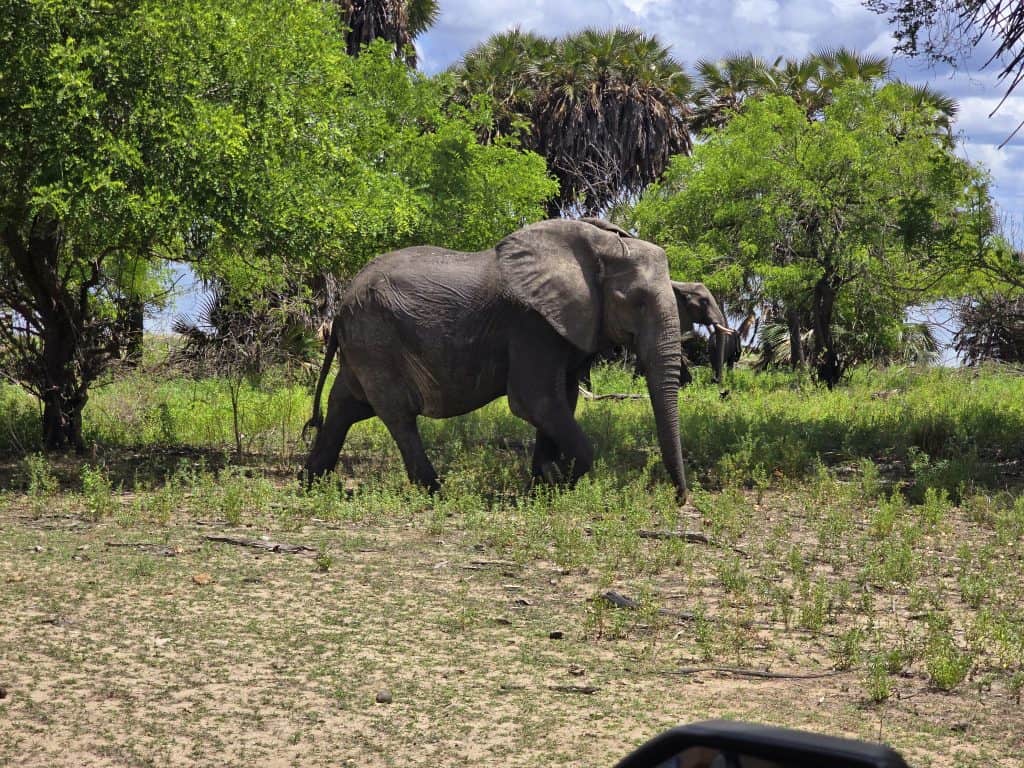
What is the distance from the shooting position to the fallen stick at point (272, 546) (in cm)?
949

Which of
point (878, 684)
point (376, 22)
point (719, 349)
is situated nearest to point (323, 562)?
point (878, 684)

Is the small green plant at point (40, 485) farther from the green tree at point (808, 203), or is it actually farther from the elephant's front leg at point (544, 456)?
the green tree at point (808, 203)

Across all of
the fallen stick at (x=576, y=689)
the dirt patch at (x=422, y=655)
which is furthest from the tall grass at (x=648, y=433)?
the fallen stick at (x=576, y=689)

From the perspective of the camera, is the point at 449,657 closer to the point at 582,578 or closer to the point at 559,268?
the point at 582,578

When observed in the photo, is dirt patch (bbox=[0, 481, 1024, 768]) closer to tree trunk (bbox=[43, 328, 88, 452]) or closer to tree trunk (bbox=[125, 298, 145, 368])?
Result: tree trunk (bbox=[43, 328, 88, 452])

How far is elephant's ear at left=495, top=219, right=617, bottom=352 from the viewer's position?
470 inches

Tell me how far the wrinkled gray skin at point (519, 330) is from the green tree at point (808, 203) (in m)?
9.96

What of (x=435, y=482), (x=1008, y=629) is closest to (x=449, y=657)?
(x=1008, y=629)

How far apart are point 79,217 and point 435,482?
4.22 meters

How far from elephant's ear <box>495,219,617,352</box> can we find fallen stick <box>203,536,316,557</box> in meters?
3.50

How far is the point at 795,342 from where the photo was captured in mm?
29000

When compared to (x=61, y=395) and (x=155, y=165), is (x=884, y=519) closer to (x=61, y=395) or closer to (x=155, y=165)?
(x=155, y=165)

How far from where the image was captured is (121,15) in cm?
1252

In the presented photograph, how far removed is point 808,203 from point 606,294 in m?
11.1
